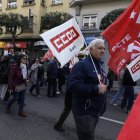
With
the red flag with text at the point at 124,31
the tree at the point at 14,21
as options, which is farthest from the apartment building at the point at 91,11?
the red flag with text at the point at 124,31

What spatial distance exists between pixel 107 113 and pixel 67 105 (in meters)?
2.81

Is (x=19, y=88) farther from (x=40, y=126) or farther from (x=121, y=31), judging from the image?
(x=121, y=31)

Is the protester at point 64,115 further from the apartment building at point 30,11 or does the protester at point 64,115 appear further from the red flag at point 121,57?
the apartment building at point 30,11

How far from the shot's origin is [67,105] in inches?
247

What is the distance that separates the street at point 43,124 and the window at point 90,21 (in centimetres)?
1424

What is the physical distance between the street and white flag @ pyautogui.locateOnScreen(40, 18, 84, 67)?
1.49m

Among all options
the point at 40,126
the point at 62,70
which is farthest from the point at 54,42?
the point at 62,70

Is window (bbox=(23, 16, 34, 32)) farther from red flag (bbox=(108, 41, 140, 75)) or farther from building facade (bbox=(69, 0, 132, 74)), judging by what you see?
red flag (bbox=(108, 41, 140, 75))

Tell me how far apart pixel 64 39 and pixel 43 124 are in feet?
6.87

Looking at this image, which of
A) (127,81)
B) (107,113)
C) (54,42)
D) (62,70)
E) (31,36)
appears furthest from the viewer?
(31,36)

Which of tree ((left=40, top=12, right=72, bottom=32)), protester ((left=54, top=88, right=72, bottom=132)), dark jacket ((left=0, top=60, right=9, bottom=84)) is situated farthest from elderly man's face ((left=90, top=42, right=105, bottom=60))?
tree ((left=40, top=12, right=72, bottom=32))

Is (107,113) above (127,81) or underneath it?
underneath

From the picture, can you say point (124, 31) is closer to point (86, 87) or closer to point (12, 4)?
point (86, 87)

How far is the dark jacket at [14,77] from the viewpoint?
7.68m
